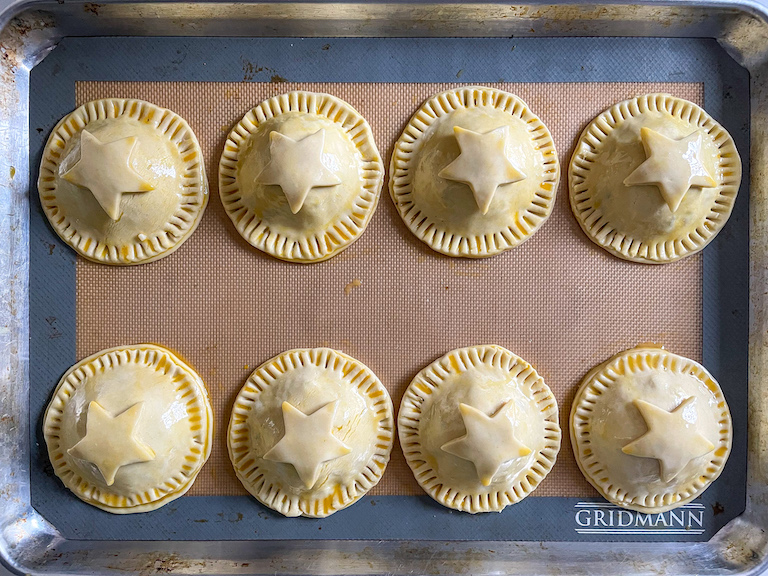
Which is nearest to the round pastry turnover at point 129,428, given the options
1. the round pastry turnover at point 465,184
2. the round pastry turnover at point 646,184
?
the round pastry turnover at point 465,184

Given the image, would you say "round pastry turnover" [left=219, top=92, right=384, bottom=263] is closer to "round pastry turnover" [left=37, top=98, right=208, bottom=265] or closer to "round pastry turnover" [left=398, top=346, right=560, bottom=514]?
"round pastry turnover" [left=37, top=98, right=208, bottom=265]

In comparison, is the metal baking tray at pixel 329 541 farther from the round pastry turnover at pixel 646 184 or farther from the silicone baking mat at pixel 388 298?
the round pastry turnover at pixel 646 184

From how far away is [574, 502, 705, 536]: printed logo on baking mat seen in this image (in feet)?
6.61

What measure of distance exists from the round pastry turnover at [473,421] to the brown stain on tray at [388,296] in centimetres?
6

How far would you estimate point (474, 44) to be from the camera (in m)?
2.00

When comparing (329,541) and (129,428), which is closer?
(129,428)

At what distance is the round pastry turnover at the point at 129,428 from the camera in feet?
5.91

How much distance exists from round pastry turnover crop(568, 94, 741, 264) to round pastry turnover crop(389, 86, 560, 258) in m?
0.14

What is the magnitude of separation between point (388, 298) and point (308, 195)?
0.47 metres

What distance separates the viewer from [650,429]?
1.83 metres

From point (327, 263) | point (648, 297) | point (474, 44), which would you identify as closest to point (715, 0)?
point (474, 44)

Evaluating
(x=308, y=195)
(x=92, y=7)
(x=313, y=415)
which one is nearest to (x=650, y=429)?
(x=313, y=415)

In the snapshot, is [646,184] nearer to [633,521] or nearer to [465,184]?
[465,184]

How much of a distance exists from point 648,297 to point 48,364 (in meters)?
2.20
